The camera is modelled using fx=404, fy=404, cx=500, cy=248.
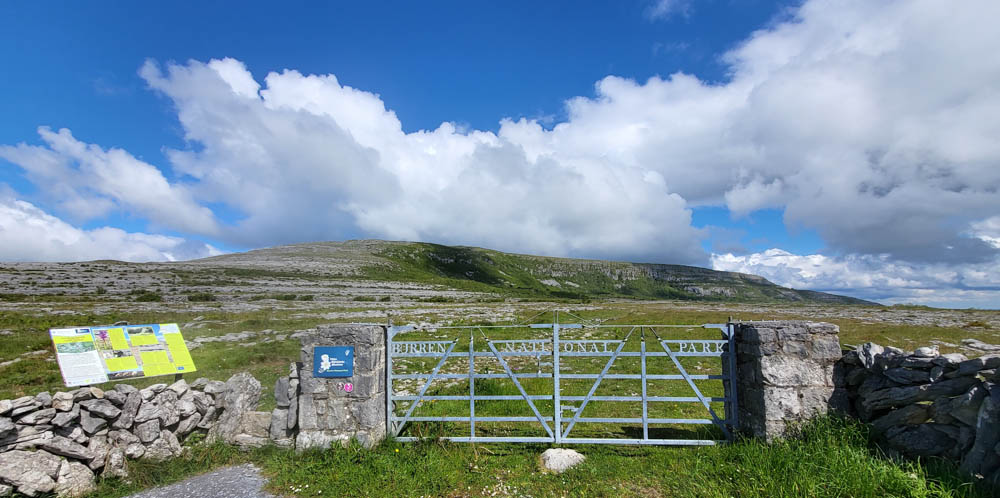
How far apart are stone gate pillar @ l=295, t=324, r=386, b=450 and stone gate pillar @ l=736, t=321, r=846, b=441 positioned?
25.8 feet

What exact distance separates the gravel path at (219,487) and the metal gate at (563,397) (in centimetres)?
272

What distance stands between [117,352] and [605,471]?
10827 mm

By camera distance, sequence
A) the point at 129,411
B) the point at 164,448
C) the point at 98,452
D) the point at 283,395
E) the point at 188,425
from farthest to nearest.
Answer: the point at 283,395, the point at 188,425, the point at 164,448, the point at 129,411, the point at 98,452

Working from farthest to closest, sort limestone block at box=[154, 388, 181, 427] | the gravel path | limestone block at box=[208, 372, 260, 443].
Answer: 1. limestone block at box=[208, 372, 260, 443]
2. limestone block at box=[154, 388, 181, 427]
3. the gravel path

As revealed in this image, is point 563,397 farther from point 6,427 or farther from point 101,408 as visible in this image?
point 6,427

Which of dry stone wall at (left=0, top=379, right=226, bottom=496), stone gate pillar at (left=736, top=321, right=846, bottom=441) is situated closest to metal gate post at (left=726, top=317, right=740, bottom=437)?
stone gate pillar at (left=736, top=321, right=846, bottom=441)

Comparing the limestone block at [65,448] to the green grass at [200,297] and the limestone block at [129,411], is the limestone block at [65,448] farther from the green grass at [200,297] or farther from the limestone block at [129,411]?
the green grass at [200,297]

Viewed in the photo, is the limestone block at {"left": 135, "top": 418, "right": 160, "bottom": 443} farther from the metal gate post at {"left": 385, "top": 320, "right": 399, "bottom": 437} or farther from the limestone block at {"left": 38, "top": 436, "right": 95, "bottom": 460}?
the metal gate post at {"left": 385, "top": 320, "right": 399, "bottom": 437}

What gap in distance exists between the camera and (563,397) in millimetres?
8312

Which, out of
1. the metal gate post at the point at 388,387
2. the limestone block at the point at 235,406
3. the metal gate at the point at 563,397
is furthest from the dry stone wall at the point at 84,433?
the metal gate at the point at 563,397

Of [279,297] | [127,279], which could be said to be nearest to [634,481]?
[279,297]

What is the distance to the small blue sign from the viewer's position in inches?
342

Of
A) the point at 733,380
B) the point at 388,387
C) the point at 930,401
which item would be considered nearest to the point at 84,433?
the point at 388,387

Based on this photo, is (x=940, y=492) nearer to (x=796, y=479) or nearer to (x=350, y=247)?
(x=796, y=479)
